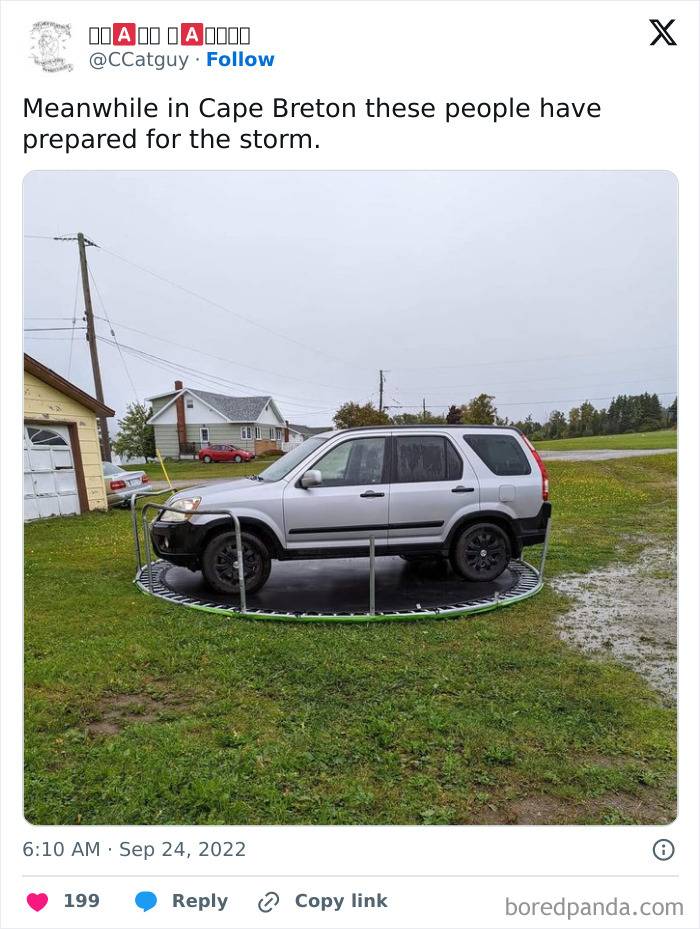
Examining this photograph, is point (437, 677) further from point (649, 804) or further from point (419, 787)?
point (649, 804)

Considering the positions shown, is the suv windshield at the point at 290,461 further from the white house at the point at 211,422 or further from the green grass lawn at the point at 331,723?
the green grass lawn at the point at 331,723

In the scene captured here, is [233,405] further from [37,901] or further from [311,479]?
[37,901]

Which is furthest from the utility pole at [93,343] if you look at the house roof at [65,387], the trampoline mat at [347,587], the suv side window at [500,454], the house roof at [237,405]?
the suv side window at [500,454]

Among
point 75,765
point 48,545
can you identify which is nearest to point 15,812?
point 75,765

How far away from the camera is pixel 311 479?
493 cm

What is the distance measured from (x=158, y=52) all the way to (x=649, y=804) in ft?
12.1

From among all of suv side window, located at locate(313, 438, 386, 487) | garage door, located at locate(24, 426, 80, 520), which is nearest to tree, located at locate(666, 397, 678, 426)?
suv side window, located at locate(313, 438, 386, 487)

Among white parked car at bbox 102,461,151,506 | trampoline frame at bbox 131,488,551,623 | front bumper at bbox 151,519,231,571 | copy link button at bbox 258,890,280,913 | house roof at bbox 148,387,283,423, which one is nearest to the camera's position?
copy link button at bbox 258,890,280,913

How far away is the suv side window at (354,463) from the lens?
5.20m

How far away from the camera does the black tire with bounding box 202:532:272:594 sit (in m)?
4.89

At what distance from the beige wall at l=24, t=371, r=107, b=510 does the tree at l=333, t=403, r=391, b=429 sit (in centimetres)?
702

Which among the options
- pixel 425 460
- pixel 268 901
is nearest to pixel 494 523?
pixel 425 460

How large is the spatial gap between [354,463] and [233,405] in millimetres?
3387

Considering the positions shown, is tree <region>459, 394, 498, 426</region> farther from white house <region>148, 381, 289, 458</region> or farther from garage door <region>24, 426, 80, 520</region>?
garage door <region>24, 426, 80, 520</region>
